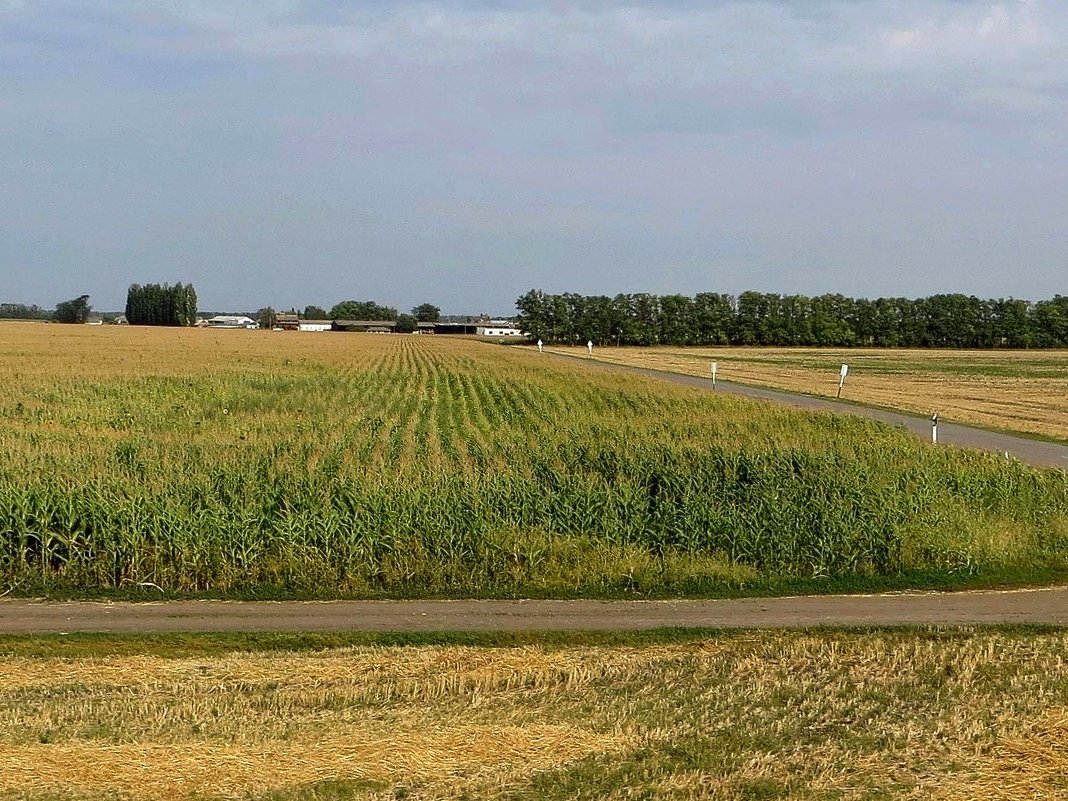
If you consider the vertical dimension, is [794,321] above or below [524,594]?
above

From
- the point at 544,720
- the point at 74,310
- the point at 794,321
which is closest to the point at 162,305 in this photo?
the point at 74,310

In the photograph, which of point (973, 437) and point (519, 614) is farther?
point (973, 437)

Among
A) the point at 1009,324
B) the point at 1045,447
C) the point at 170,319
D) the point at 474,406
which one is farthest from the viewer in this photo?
the point at 170,319

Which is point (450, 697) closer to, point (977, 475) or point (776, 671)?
point (776, 671)

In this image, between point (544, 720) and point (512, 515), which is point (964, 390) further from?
point (544, 720)

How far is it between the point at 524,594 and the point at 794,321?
15355cm

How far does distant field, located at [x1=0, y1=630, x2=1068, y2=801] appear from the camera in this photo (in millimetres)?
6609

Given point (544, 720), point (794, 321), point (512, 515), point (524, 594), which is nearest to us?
point (544, 720)

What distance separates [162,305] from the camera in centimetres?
18538

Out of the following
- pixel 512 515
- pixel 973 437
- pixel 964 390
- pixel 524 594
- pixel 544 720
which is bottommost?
pixel 524 594

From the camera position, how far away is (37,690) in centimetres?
858

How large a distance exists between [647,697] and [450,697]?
64.6 inches

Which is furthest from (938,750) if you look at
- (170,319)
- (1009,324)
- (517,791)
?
(170,319)

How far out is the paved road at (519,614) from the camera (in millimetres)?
11188
